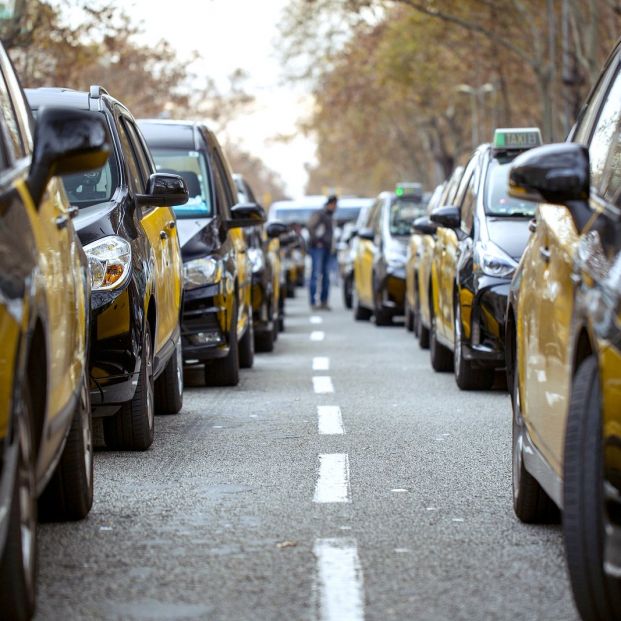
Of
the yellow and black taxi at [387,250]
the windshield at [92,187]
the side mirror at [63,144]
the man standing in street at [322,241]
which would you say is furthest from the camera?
the man standing in street at [322,241]

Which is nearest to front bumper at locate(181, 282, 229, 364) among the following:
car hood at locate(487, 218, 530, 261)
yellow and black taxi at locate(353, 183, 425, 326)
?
car hood at locate(487, 218, 530, 261)

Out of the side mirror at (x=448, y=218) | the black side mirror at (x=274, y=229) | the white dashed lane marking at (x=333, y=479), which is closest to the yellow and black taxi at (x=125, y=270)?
the white dashed lane marking at (x=333, y=479)

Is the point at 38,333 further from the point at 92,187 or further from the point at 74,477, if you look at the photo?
the point at 92,187

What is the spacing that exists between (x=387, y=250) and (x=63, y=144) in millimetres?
16280

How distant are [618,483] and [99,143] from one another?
6.34 feet

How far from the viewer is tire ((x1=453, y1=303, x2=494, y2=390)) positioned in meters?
12.0

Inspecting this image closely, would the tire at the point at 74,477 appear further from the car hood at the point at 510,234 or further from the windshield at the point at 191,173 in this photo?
the windshield at the point at 191,173

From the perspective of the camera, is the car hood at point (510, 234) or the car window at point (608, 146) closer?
the car window at point (608, 146)

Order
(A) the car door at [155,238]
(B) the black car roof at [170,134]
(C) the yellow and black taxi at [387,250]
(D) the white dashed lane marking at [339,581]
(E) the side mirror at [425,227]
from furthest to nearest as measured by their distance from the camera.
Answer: (C) the yellow and black taxi at [387,250] < (E) the side mirror at [425,227] < (B) the black car roof at [170,134] < (A) the car door at [155,238] < (D) the white dashed lane marking at [339,581]

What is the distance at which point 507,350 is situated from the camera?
677cm

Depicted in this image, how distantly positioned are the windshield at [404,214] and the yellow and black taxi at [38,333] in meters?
15.7

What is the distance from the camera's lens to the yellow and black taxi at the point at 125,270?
8.02 m

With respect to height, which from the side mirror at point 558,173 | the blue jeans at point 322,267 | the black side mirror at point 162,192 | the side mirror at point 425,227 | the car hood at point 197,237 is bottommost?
the blue jeans at point 322,267

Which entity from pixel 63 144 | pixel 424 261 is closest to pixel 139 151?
pixel 63 144
